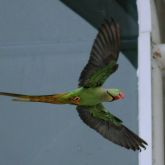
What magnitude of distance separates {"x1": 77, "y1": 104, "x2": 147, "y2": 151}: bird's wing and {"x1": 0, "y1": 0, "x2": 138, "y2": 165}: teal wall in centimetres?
17

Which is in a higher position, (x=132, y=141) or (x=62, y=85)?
(x=62, y=85)

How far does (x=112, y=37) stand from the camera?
464 mm

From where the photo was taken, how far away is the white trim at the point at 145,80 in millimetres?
642

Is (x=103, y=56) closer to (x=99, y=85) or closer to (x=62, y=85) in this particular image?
(x=99, y=85)

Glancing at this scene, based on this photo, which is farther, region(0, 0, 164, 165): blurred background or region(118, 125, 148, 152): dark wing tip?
region(0, 0, 164, 165): blurred background

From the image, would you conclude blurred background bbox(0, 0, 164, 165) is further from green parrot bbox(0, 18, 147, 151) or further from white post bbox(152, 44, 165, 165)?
green parrot bbox(0, 18, 147, 151)

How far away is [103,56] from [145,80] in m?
0.21

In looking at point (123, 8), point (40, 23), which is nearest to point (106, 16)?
point (123, 8)

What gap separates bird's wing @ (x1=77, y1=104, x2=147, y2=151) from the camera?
0.47m

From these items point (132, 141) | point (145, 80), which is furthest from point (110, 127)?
point (145, 80)

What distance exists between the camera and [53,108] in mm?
706

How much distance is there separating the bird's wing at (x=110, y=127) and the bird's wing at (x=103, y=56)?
30mm

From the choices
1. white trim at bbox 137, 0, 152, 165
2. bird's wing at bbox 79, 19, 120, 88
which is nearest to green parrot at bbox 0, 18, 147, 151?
bird's wing at bbox 79, 19, 120, 88

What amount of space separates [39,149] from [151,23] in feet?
0.82
